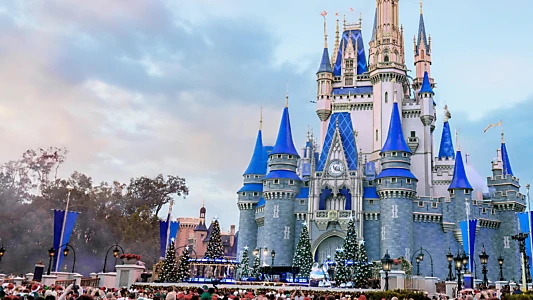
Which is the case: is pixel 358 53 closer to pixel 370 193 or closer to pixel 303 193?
pixel 370 193

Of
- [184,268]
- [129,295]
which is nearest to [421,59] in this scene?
[184,268]

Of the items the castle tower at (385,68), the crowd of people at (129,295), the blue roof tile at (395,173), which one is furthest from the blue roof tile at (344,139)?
the crowd of people at (129,295)

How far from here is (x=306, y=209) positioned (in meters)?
54.1

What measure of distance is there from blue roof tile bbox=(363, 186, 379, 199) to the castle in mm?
100

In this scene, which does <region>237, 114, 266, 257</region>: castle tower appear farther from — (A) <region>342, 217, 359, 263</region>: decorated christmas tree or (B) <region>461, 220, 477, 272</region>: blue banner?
(B) <region>461, 220, 477, 272</region>: blue banner

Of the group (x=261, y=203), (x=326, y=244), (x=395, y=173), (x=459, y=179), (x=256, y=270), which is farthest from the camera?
(x=261, y=203)

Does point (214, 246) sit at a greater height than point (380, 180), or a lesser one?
lesser

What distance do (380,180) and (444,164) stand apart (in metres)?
12.7

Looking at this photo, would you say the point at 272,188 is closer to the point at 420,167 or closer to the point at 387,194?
the point at 387,194

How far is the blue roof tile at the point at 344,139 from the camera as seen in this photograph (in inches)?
2201

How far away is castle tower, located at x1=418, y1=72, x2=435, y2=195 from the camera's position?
196ft

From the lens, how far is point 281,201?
5397 centimetres

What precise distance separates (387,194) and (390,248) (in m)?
5.24

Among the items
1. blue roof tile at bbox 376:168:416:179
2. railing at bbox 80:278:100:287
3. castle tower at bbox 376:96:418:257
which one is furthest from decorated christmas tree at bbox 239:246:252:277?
railing at bbox 80:278:100:287
